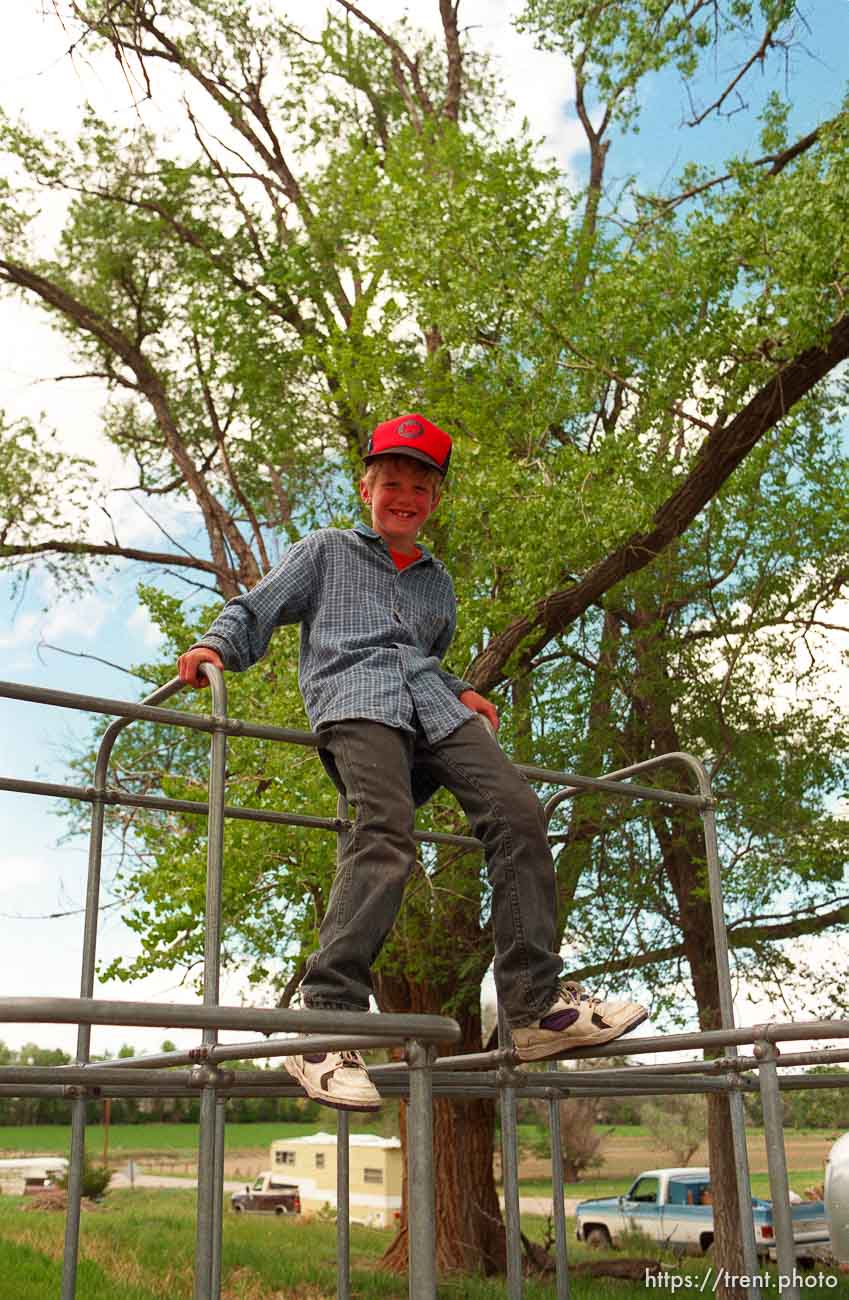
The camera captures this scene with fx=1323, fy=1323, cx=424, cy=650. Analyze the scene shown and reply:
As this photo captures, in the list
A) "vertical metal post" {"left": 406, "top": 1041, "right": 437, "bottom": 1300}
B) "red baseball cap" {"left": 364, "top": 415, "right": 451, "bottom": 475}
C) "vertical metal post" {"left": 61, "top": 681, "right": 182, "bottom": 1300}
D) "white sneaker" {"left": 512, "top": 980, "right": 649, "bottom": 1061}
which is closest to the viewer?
"vertical metal post" {"left": 406, "top": 1041, "right": 437, "bottom": 1300}

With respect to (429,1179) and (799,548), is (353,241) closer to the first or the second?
(799,548)

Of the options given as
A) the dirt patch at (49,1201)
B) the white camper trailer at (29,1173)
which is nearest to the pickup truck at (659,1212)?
the dirt patch at (49,1201)

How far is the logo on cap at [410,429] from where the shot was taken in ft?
9.66

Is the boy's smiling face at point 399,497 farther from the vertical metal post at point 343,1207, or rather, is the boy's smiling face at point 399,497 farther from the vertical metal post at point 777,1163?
the vertical metal post at point 343,1207

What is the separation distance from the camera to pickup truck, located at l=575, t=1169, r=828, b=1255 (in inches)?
620

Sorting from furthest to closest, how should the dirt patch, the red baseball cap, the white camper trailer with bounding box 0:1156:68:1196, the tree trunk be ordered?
the white camper trailer with bounding box 0:1156:68:1196 → the dirt patch → the tree trunk → the red baseball cap

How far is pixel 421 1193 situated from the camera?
168cm

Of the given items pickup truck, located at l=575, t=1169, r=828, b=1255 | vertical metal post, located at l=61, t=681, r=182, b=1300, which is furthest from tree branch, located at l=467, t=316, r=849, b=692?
pickup truck, located at l=575, t=1169, r=828, b=1255

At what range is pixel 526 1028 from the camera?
2.74 meters

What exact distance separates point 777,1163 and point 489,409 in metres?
8.25

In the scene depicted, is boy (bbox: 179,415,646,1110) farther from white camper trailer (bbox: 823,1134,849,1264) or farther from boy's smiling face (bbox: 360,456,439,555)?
white camper trailer (bbox: 823,1134,849,1264)

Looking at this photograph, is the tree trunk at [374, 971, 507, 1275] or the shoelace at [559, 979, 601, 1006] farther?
the tree trunk at [374, 971, 507, 1275]

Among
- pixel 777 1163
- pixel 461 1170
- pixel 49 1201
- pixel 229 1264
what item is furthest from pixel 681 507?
pixel 49 1201

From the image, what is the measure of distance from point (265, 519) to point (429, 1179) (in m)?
12.8
